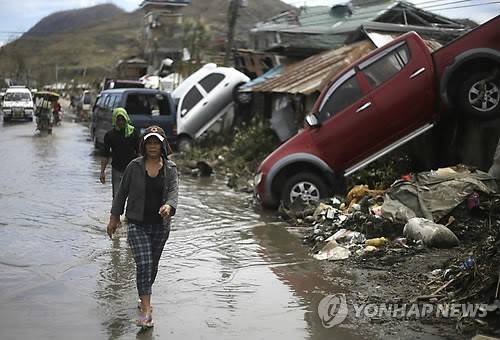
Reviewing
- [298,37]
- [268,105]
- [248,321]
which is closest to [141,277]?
[248,321]

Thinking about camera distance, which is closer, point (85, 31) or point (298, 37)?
point (298, 37)

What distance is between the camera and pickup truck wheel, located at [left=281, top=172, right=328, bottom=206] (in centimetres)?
1001

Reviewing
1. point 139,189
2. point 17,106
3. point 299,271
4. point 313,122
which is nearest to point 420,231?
point 299,271

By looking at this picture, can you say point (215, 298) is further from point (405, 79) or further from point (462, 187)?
point (405, 79)

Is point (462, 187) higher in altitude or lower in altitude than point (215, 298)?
higher

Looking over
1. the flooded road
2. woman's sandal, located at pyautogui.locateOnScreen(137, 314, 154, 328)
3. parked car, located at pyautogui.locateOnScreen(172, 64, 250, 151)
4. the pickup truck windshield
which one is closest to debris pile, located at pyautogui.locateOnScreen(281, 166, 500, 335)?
the flooded road

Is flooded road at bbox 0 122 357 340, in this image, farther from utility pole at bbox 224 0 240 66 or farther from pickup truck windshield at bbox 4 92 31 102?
pickup truck windshield at bbox 4 92 31 102

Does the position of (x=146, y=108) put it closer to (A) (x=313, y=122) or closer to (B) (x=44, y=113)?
(A) (x=313, y=122)

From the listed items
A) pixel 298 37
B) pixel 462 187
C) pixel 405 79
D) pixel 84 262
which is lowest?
pixel 84 262

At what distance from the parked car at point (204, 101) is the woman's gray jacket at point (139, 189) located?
538 inches

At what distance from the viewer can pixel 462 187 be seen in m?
7.95

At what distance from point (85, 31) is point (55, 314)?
141 metres

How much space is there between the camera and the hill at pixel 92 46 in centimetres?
7631

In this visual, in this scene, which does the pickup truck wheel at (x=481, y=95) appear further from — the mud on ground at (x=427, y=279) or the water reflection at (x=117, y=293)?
the water reflection at (x=117, y=293)
